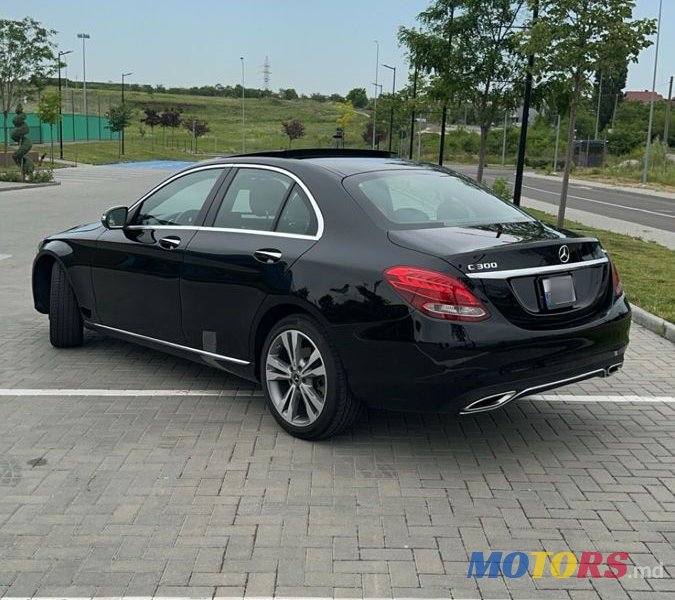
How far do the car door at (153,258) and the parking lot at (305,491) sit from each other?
468 mm

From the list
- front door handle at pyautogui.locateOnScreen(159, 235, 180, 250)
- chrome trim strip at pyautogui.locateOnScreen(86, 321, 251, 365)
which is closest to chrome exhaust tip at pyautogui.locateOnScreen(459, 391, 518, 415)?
chrome trim strip at pyautogui.locateOnScreen(86, 321, 251, 365)

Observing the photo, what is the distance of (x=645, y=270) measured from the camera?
11.2m

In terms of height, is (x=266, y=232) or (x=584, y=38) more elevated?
(x=584, y=38)

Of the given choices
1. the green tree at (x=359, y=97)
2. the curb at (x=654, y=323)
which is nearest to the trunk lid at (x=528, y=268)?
the curb at (x=654, y=323)

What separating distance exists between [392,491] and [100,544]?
1.41m

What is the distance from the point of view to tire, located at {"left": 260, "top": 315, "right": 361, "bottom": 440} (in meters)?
4.40

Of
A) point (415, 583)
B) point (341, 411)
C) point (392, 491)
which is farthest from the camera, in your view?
point (341, 411)

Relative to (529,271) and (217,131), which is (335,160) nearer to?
(529,271)

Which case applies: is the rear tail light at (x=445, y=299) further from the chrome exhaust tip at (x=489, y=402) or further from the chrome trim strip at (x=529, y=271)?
the chrome exhaust tip at (x=489, y=402)

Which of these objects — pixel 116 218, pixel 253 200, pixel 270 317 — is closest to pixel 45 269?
pixel 116 218

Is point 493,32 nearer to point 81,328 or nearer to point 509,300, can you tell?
point 81,328

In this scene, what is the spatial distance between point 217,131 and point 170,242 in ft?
321

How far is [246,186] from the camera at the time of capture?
5.25 m

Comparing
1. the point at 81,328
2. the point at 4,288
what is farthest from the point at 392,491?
the point at 4,288
